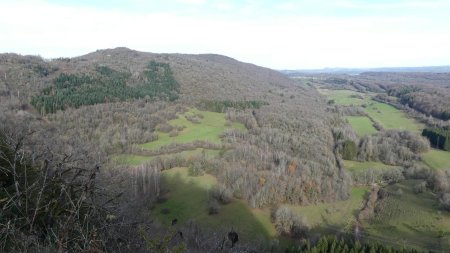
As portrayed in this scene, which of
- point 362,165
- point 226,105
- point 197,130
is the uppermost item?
point 226,105

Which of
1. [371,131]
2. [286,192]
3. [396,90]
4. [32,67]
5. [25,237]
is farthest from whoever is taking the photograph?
[396,90]

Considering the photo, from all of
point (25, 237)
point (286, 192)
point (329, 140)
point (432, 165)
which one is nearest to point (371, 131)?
Result: point (329, 140)

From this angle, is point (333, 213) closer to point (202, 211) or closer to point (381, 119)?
point (202, 211)

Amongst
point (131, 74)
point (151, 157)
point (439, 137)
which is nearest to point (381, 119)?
→ point (439, 137)

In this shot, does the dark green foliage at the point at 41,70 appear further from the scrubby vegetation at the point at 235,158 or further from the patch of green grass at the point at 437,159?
the patch of green grass at the point at 437,159

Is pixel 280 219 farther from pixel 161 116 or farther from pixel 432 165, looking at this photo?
pixel 161 116

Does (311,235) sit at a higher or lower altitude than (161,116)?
lower
